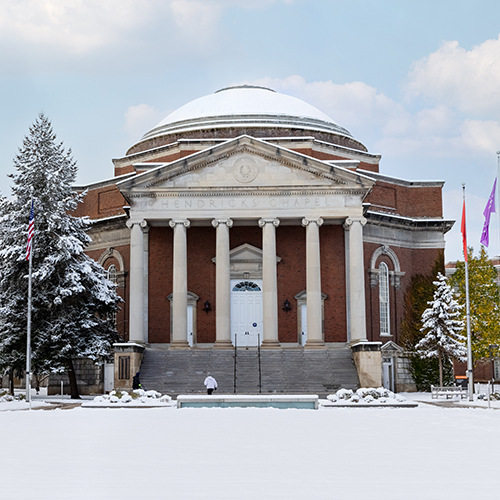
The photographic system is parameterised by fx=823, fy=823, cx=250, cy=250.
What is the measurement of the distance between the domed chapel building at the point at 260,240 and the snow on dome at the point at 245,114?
0.57 ft

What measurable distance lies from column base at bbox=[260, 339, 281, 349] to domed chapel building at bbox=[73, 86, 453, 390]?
0.08 m

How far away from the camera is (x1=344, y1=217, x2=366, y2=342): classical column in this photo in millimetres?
37625

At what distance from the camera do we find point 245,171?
128 feet

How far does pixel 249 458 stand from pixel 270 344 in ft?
81.8

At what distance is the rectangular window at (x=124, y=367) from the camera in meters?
34.6

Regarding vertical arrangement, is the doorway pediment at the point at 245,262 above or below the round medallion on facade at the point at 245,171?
below

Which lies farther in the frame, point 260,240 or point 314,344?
point 260,240

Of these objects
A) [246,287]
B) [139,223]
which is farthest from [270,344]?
[139,223]

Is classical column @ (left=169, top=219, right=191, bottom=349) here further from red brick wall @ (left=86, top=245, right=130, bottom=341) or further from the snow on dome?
the snow on dome

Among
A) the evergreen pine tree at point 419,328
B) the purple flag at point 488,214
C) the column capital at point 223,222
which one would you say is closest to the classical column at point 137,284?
the column capital at point 223,222

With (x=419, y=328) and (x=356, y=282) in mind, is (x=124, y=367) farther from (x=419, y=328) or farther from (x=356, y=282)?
(x=419, y=328)

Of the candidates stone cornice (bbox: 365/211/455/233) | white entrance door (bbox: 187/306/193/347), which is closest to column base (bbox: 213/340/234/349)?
white entrance door (bbox: 187/306/193/347)

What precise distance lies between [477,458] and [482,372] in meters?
62.9

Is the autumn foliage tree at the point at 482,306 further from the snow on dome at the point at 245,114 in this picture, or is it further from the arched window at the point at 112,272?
the arched window at the point at 112,272
